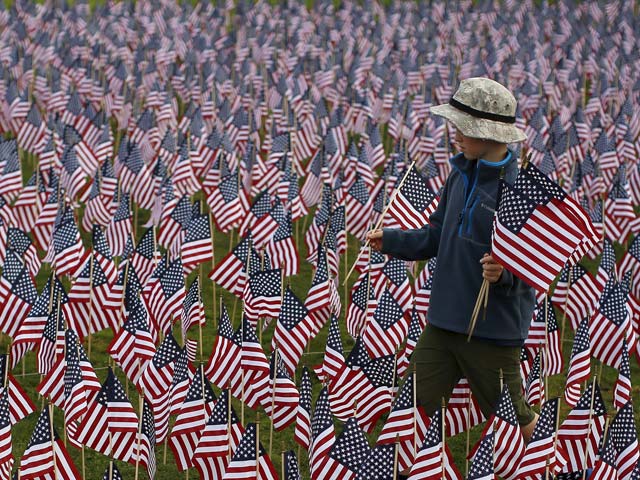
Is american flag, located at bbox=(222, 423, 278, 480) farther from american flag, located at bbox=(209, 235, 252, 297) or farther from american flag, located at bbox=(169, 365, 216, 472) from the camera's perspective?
american flag, located at bbox=(209, 235, 252, 297)

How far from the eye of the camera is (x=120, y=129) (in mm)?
22000

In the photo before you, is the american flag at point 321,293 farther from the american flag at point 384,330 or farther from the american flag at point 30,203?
the american flag at point 30,203

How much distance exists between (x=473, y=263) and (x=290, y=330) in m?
3.41

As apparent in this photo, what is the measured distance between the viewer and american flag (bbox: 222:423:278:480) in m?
7.56

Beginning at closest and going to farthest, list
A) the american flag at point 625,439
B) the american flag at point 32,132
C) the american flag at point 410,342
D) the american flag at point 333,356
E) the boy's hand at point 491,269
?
the boy's hand at point 491,269 → the american flag at point 625,439 → the american flag at point 410,342 → the american flag at point 333,356 → the american flag at point 32,132

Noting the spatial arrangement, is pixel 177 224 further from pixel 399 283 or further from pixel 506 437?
pixel 506 437

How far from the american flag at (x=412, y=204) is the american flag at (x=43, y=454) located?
11.5 ft

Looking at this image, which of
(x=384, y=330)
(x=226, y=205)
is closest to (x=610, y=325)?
(x=384, y=330)

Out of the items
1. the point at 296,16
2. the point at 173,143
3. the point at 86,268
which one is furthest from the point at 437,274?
the point at 296,16

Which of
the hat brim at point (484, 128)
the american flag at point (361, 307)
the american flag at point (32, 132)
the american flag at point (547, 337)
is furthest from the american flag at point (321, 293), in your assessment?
the american flag at point (32, 132)

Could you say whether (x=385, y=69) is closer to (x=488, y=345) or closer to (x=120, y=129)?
(x=120, y=129)

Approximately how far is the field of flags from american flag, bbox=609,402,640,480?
0.02 meters

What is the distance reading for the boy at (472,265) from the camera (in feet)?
24.7

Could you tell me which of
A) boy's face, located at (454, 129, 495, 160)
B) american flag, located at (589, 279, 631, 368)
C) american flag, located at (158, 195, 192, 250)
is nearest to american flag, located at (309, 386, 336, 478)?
boy's face, located at (454, 129, 495, 160)
